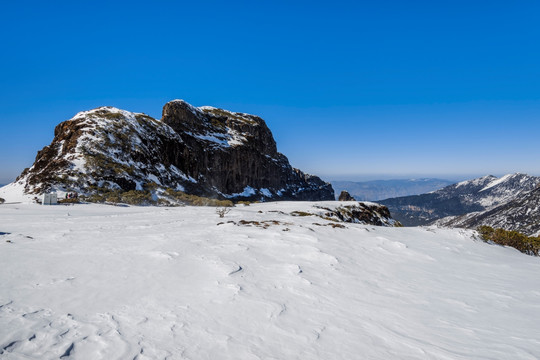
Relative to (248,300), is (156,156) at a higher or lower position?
higher

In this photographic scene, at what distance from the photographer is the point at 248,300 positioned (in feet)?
16.2

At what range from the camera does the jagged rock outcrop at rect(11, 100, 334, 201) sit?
33.6 meters

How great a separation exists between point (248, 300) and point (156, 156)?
166 ft

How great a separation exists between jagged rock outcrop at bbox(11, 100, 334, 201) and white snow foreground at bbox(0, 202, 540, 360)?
26.7 m

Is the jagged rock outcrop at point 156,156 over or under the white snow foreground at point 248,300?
over

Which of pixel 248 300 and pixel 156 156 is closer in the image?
pixel 248 300

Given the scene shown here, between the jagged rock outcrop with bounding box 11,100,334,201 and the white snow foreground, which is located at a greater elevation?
the jagged rock outcrop with bounding box 11,100,334,201

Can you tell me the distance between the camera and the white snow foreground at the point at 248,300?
3.55 metres

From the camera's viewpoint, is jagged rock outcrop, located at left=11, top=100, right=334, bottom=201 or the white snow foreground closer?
the white snow foreground

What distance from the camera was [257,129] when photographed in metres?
135

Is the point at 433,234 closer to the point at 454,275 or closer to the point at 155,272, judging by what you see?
the point at 454,275

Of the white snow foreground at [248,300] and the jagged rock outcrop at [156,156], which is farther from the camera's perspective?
the jagged rock outcrop at [156,156]

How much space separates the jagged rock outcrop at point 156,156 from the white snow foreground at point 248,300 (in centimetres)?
2669

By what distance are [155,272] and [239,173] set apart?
104m
